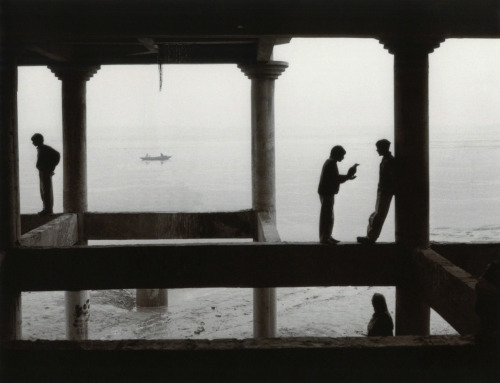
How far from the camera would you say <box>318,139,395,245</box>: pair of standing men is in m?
9.38

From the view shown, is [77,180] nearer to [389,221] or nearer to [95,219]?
[95,219]

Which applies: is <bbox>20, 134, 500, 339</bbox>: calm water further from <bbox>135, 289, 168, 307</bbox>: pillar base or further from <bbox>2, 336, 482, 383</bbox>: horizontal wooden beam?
<bbox>2, 336, 482, 383</bbox>: horizontal wooden beam

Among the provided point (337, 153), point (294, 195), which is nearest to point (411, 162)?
point (337, 153)

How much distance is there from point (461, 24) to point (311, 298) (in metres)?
34.0

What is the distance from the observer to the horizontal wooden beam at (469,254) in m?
9.46

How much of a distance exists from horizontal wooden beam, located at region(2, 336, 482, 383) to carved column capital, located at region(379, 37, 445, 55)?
482cm

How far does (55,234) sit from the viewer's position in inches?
492

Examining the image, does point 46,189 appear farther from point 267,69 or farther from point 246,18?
point 246,18

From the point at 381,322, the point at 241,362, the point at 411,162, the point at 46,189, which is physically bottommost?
the point at 381,322

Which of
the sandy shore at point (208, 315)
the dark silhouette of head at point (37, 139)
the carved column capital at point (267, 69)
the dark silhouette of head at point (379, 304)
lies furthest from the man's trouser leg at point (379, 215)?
the sandy shore at point (208, 315)

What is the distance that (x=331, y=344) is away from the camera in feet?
18.7

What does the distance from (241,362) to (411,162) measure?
4.87m

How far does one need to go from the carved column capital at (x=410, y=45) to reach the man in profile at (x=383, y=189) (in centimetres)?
131

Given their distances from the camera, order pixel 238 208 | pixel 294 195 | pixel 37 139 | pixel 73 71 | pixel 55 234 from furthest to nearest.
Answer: pixel 294 195
pixel 238 208
pixel 73 71
pixel 37 139
pixel 55 234
